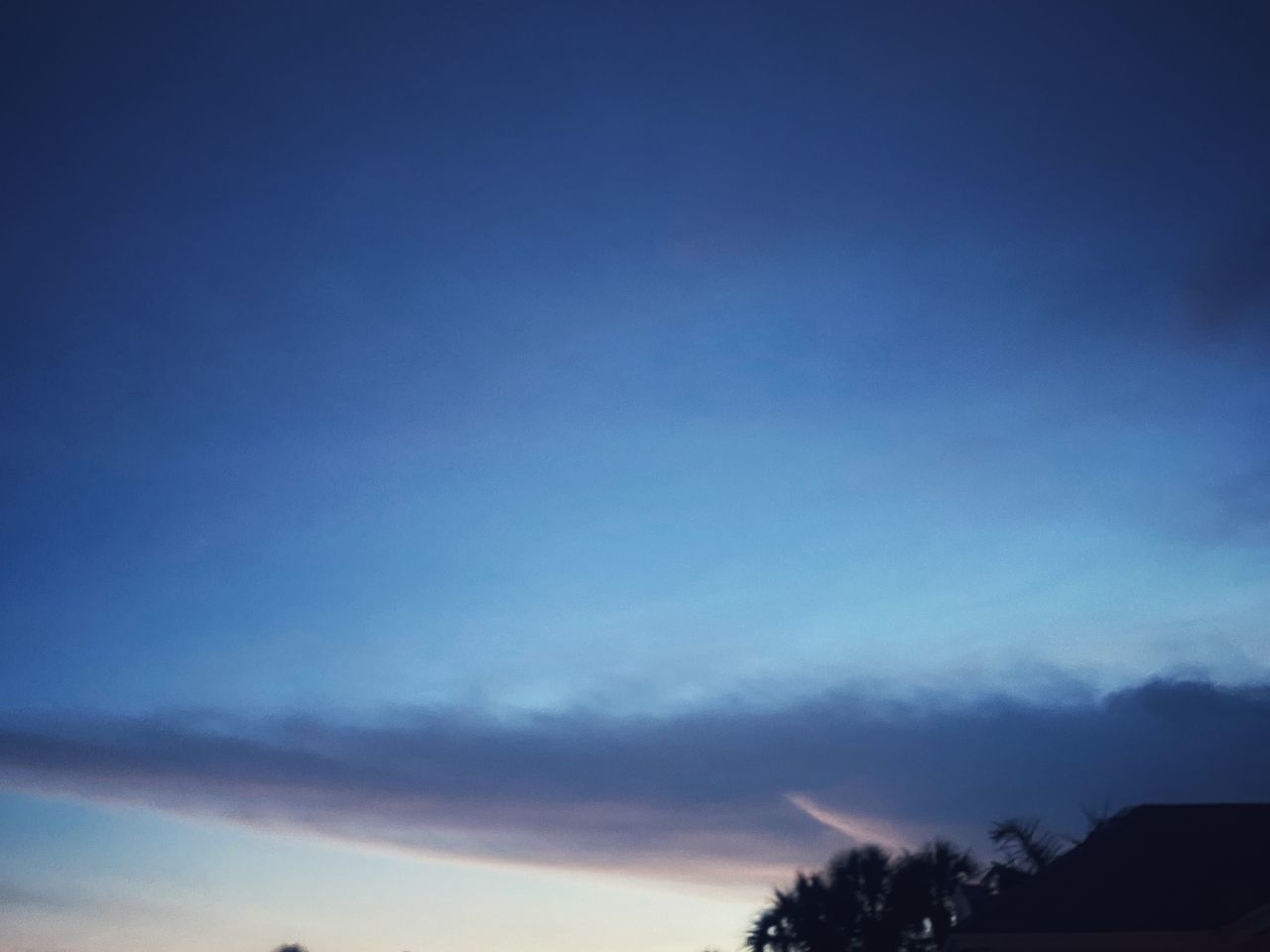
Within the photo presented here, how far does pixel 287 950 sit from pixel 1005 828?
53.7 m

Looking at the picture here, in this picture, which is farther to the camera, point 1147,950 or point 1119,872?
point 1119,872

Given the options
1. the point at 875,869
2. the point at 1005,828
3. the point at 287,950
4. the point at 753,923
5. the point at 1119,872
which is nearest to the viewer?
the point at 1119,872

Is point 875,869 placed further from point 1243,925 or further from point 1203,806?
point 1243,925

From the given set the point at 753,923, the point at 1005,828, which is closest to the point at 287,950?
the point at 753,923

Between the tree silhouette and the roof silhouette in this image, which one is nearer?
the roof silhouette

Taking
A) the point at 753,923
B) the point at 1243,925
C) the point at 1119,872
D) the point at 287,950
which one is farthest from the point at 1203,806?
the point at 287,950

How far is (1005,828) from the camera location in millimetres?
35000

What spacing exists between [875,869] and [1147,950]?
9916mm

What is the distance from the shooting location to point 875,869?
1195 inches

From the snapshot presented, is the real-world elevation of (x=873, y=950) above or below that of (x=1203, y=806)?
below

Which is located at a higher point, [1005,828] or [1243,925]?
[1005,828]

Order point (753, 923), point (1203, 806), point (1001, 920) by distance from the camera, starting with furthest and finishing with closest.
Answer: point (753, 923), point (1203, 806), point (1001, 920)

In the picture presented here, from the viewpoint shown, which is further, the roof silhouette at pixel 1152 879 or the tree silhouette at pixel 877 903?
the tree silhouette at pixel 877 903

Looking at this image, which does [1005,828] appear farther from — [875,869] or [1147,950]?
[1147,950]
